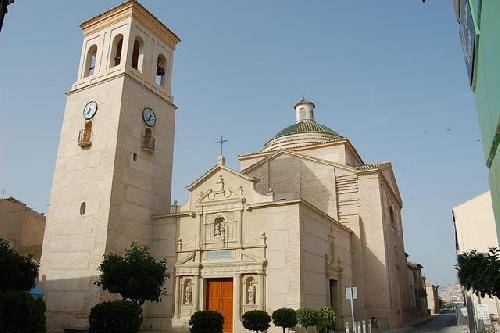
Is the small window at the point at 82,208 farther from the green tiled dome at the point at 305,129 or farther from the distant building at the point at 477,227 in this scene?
the distant building at the point at 477,227

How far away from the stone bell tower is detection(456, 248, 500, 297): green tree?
50.2ft

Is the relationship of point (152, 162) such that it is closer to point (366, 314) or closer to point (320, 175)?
point (320, 175)

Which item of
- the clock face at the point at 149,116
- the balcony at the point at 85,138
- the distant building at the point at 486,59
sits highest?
the clock face at the point at 149,116

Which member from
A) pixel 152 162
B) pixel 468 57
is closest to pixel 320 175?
pixel 152 162

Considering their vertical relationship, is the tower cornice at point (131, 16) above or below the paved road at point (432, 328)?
above

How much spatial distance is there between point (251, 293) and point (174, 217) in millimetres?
6146

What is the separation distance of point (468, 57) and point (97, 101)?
65.9 ft

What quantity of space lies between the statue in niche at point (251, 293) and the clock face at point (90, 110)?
41.5ft

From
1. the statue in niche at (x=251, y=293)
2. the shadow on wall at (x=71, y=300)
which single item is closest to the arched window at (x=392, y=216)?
the statue in niche at (x=251, y=293)

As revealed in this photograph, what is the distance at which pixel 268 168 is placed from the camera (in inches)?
1156

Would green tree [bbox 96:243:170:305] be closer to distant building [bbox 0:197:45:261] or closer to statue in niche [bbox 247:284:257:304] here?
statue in niche [bbox 247:284:257:304]

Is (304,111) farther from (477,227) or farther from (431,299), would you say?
(431,299)

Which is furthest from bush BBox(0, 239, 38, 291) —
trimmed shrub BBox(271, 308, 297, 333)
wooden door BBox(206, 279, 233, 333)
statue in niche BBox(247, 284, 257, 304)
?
trimmed shrub BBox(271, 308, 297, 333)

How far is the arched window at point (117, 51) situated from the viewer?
80.1 ft
